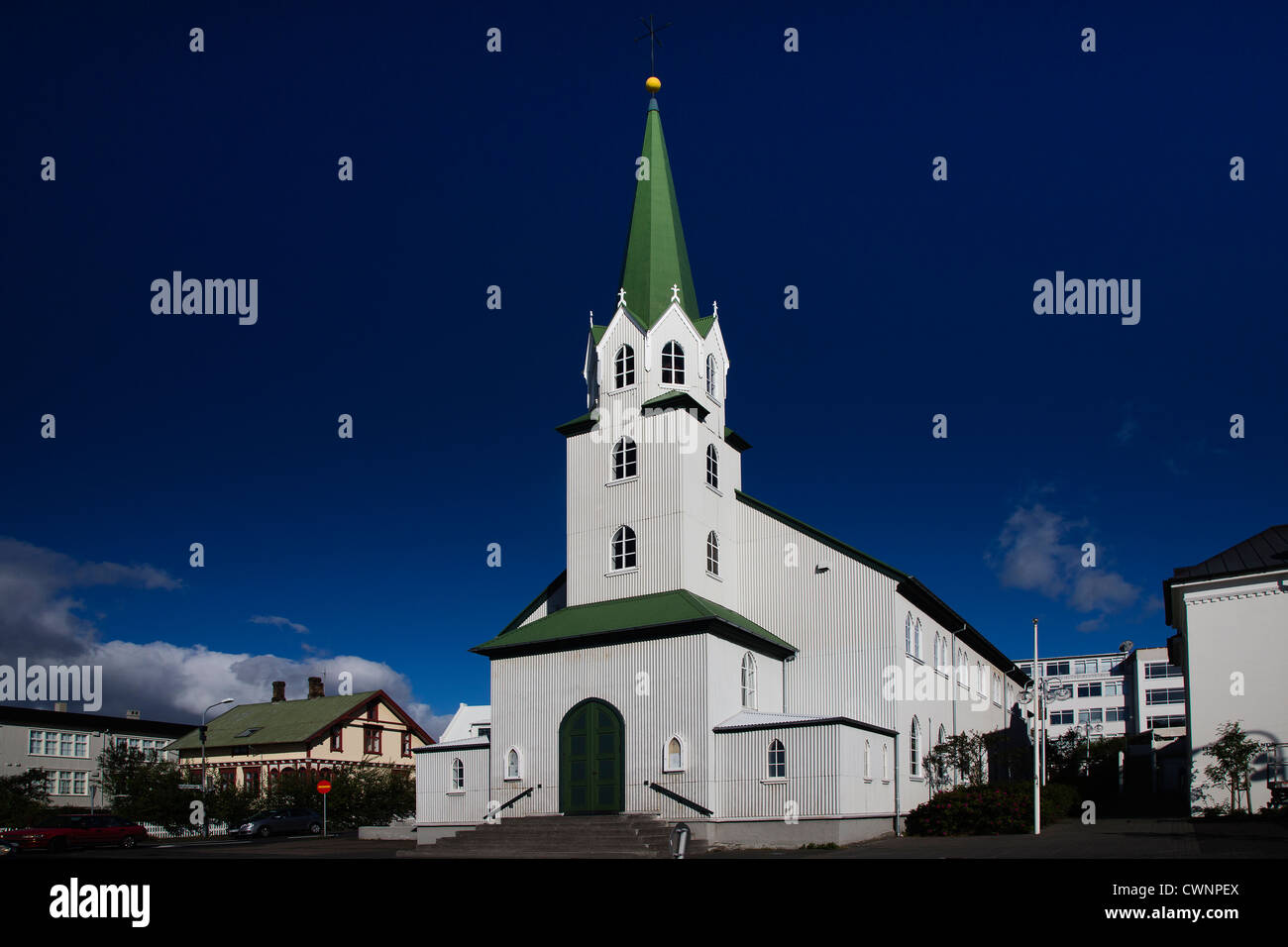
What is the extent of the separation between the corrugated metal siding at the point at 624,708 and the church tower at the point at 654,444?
323 cm

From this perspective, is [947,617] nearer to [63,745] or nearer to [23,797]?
[23,797]

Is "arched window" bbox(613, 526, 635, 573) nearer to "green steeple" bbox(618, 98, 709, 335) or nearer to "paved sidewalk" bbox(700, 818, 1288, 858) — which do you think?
"green steeple" bbox(618, 98, 709, 335)

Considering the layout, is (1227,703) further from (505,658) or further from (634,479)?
(505,658)

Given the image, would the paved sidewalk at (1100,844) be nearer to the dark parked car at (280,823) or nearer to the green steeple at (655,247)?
the green steeple at (655,247)

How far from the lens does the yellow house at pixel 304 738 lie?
64.0 m

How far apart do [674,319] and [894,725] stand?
15.1m

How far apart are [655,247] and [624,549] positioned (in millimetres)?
11099

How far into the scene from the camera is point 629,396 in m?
36.8

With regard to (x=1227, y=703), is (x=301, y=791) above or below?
below

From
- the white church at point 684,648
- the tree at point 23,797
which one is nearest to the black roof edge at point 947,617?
the white church at point 684,648

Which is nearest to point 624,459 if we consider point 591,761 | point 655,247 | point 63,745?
point 655,247

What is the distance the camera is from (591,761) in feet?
102

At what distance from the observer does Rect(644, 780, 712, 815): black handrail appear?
1139 inches
